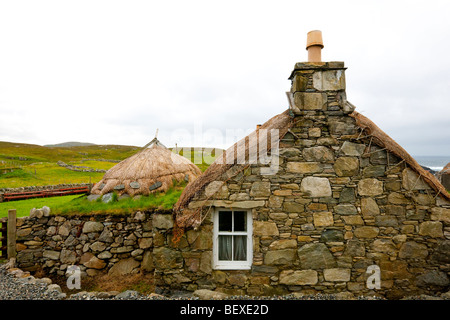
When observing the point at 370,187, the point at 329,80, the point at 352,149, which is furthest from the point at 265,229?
the point at 329,80

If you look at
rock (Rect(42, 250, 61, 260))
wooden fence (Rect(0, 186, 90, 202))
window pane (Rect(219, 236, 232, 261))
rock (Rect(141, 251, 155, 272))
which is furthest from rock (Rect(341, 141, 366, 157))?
wooden fence (Rect(0, 186, 90, 202))

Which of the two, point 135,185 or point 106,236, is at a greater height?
point 135,185

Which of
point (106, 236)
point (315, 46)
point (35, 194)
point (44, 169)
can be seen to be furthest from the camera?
point (44, 169)

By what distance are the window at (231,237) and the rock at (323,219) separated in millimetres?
1687

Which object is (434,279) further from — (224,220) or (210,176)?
(210,176)

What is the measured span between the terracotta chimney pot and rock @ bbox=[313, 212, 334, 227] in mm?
3941

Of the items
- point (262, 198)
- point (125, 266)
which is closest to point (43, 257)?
point (125, 266)

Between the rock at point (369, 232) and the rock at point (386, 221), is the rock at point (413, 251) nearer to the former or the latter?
the rock at point (386, 221)

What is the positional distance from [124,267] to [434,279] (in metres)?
8.63

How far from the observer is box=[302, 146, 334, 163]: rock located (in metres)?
6.17

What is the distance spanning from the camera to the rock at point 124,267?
8.10 m

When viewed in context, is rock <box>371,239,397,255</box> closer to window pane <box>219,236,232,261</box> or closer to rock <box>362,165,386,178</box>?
rock <box>362,165,386,178</box>

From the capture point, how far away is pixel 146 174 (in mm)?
10094

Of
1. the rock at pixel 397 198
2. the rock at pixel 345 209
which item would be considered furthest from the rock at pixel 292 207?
the rock at pixel 397 198
